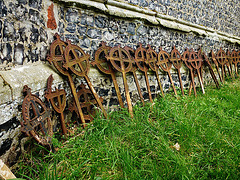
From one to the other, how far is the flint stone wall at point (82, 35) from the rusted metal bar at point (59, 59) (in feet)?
0.30

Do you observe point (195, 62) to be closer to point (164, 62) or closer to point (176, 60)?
point (176, 60)

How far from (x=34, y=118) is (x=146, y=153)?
4.20 ft

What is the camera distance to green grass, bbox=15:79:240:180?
1.66 m

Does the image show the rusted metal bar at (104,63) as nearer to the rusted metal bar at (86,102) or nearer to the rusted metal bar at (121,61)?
the rusted metal bar at (121,61)

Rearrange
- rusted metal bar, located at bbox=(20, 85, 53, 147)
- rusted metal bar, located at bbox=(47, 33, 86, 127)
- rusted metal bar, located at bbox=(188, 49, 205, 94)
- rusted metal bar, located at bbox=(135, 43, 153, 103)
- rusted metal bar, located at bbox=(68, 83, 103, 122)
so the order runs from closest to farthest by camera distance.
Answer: rusted metal bar, located at bbox=(20, 85, 53, 147) < rusted metal bar, located at bbox=(47, 33, 86, 127) < rusted metal bar, located at bbox=(68, 83, 103, 122) < rusted metal bar, located at bbox=(135, 43, 153, 103) < rusted metal bar, located at bbox=(188, 49, 205, 94)

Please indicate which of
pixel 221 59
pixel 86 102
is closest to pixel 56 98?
pixel 86 102

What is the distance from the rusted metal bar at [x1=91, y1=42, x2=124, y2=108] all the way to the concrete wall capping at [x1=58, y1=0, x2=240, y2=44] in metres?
0.64

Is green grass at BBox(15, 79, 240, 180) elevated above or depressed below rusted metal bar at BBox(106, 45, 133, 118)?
below

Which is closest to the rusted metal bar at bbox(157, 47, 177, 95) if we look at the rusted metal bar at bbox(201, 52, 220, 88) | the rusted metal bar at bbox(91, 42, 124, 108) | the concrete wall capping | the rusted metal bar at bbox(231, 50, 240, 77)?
the concrete wall capping

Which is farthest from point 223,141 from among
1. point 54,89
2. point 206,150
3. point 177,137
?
point 54,89

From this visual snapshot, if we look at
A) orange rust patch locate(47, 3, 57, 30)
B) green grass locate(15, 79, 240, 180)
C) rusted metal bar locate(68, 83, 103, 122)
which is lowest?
green grass locate(15, 79, 240, 180)

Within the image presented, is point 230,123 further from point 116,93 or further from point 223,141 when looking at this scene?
point 116,93

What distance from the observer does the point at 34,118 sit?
173 centimetres

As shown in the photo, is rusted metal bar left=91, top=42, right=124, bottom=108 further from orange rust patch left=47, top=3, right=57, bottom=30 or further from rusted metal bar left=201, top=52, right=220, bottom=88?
rusted metal bar left=201, top=52, right=220, bottom=88
